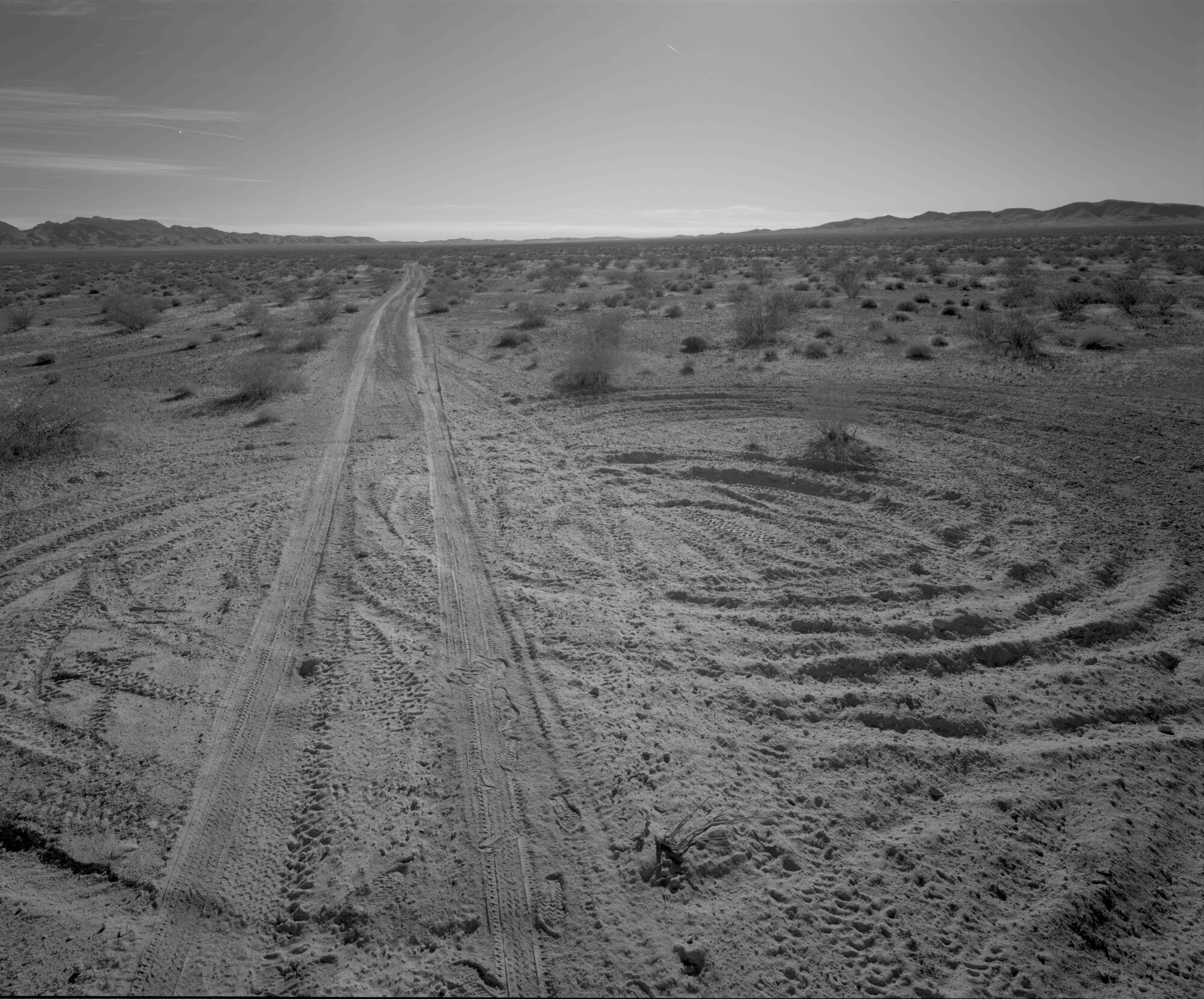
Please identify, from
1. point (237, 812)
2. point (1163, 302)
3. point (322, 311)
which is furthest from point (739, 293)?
point (237, 812)

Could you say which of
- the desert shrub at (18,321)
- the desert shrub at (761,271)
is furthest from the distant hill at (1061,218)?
the desert shrub at (18,321)

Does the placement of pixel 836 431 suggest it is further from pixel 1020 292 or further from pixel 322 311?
pixel 322 311

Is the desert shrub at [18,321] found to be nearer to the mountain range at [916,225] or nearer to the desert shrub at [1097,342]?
the desert shrub at [1097,342]

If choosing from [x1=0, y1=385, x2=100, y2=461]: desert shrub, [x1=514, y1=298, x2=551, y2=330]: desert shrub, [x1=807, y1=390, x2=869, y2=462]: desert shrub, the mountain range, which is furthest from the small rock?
the mountain range

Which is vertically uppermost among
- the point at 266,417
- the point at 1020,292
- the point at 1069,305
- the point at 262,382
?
the point at 1020,292

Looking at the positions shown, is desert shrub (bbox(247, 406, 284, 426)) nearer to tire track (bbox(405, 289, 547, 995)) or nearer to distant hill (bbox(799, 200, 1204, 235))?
tire track (bbox(405, 289, 547, 995))

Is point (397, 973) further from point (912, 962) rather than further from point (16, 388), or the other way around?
point (16, 388)

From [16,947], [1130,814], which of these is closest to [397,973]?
[16,947]
